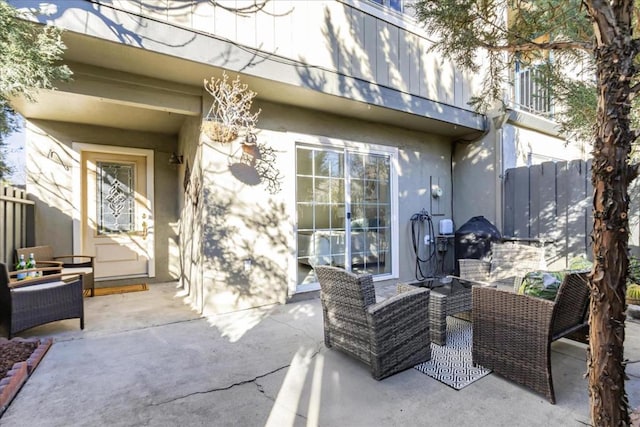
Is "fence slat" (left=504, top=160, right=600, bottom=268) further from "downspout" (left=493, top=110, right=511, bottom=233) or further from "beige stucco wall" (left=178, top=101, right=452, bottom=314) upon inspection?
"beige stucco wall" (left=178, top=101, right=452, bottom=314)

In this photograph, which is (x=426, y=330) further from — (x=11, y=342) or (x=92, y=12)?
(x=92, y=12)

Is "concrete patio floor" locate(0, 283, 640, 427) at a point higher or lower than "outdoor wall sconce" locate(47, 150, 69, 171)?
lower

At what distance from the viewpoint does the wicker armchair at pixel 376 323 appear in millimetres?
2447

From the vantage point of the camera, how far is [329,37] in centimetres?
438

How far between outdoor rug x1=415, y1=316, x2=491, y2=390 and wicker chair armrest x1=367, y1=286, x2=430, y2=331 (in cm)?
35

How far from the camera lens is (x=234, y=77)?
3807 millimetres

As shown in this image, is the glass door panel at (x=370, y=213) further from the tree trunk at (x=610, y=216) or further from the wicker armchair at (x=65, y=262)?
the tree trunk at (x=610, y=216)

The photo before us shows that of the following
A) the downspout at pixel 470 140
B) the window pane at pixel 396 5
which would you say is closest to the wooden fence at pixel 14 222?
the window pane at pixel 396 5

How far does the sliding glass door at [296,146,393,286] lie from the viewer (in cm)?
490

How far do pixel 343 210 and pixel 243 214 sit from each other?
1665 millimetres

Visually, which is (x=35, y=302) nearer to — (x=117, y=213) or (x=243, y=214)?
(x=243, y=214)

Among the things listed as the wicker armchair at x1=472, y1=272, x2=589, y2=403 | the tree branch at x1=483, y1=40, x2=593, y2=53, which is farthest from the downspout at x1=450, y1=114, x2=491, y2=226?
the wicker armchair at x1=472, y1=272, x2=589, y2=403

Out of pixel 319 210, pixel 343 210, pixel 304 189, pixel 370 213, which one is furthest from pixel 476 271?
pixel 304 189

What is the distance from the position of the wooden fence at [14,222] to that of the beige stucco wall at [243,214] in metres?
2.08
